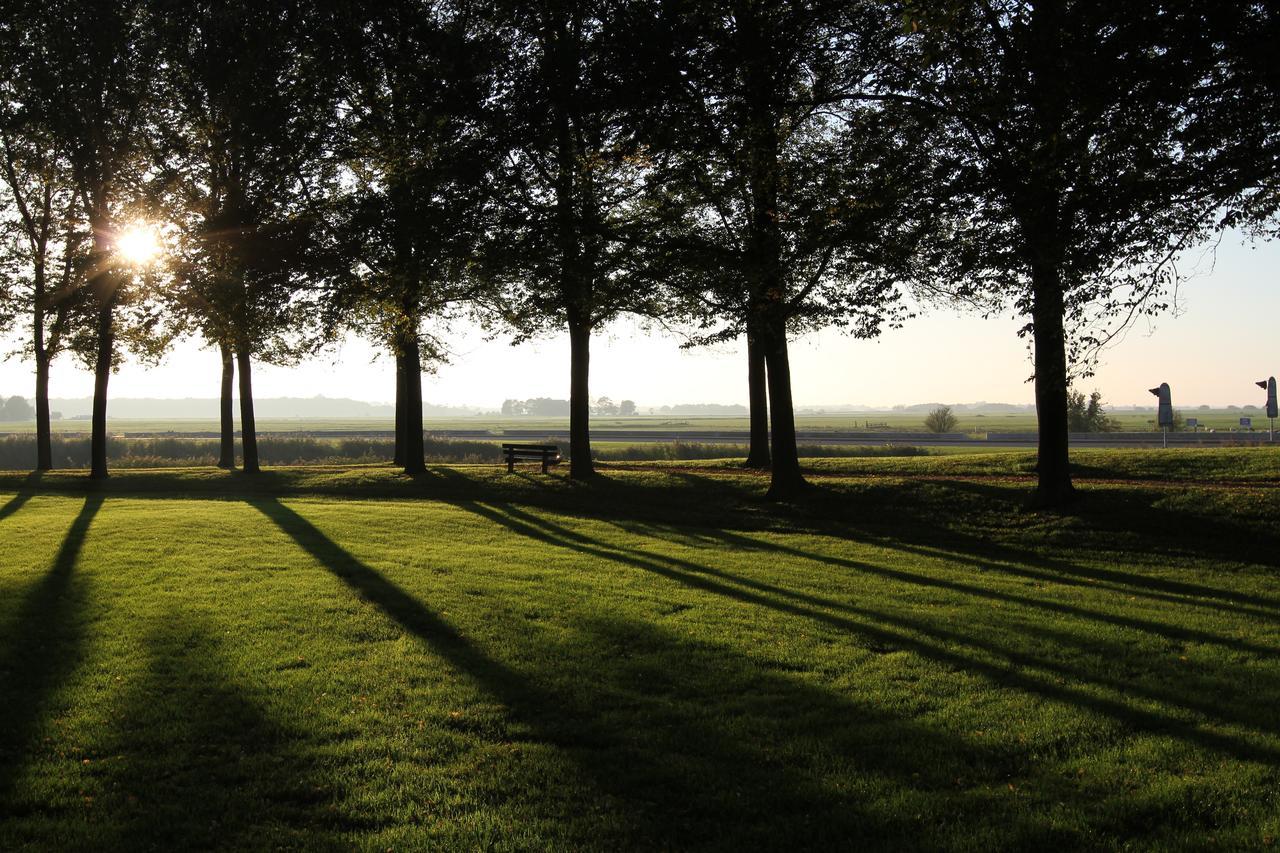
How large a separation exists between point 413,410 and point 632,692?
75.1 ft

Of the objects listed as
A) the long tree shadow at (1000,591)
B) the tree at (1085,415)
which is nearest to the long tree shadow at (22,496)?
the long tree shadow at (1000,591)

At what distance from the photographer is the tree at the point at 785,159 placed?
50.2 feet

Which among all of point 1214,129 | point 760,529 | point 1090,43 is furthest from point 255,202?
point 1214,129

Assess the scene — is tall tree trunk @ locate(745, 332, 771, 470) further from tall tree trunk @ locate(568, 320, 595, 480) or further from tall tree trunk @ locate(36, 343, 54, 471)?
tall tree trunk @ locate(36, 343, 54, 471)

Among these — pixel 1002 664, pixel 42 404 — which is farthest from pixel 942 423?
pixel 1002 664

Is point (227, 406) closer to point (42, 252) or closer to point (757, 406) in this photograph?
point (42, 252)

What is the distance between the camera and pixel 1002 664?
8.25 m

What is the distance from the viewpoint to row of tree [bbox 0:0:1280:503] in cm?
1223

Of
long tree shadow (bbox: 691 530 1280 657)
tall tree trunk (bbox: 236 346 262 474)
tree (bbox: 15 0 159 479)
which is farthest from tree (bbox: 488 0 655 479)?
tall tree trunk (bbox: 236 346 262 474)

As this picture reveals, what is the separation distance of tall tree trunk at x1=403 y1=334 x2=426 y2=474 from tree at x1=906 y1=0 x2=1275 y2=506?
18.4 meters

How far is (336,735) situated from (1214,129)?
12944mm

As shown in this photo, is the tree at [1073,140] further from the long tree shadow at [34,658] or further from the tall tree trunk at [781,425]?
the long tree shadow at [34,658]

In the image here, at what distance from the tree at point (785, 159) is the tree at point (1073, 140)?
1.04 metres

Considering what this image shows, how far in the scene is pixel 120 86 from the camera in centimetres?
2447
